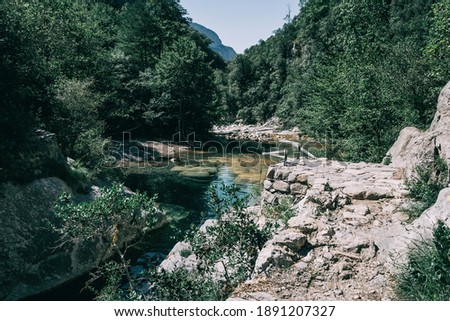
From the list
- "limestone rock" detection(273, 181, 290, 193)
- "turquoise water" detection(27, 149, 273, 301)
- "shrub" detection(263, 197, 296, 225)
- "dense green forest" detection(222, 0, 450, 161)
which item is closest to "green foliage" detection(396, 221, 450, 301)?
"turquoise water" detection(27, 149, 273, 301)

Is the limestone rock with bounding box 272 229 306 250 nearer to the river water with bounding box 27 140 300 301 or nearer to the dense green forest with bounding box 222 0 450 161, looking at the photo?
the river water with bounding box 27 140 300 301

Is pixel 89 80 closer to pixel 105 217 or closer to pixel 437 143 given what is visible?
pixel 105 217

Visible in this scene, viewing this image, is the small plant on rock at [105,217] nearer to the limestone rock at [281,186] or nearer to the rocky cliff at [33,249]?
the rocky cliff at [33,249]

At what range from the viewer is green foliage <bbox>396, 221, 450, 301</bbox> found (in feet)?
15.6

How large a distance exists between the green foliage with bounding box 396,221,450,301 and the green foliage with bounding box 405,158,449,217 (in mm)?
2357

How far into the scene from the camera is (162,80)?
41188 millimetres

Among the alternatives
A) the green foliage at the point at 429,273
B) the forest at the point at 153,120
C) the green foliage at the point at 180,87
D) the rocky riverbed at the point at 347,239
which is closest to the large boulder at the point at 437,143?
the rocky riverbed at the point at 347,239

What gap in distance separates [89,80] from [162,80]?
503 inches

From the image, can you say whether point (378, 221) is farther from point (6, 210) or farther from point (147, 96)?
point (147, 96)

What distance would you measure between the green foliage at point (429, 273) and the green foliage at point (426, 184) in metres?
2.36

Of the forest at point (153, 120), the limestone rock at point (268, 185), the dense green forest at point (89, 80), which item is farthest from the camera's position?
the dense green forest at point (89, 80)

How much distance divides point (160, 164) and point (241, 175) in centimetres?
934

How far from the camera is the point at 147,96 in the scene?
43000mm

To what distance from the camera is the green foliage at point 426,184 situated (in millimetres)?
7617
